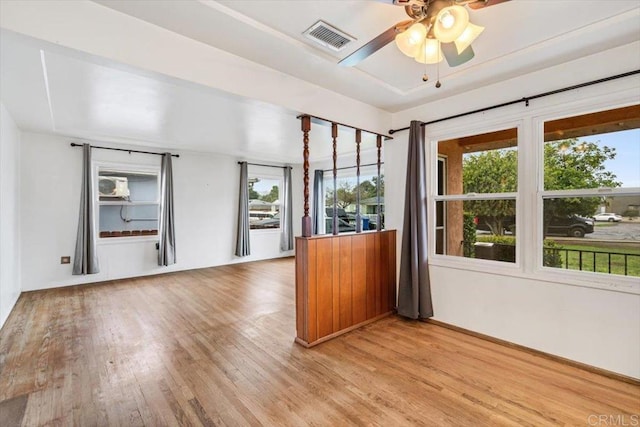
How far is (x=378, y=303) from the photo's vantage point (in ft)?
11.3

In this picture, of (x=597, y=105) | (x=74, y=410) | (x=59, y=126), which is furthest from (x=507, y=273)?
(x=59, y=126)

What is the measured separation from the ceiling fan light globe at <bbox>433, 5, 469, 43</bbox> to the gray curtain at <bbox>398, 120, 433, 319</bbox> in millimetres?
1905

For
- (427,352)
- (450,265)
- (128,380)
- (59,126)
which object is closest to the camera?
(128,380)

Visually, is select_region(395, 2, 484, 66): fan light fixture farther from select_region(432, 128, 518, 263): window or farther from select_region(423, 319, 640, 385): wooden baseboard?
select_region(423, 319, 640, 385): wooden baseboard

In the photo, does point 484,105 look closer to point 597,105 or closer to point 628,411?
point 597,105

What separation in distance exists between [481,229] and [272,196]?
5371 millimetres

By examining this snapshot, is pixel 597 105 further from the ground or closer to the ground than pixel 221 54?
closer to the ground

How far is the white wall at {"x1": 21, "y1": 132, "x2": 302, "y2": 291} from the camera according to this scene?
459cm

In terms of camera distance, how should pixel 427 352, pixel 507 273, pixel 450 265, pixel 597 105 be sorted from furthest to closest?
1. pixel 450 265
2. pixel 507 273
3. pixel 427 352
4. pixel 597 105

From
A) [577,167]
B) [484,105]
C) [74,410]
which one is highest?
[484,105]

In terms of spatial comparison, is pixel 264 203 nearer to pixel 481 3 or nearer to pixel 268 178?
pixel 268 178

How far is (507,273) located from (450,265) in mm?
565

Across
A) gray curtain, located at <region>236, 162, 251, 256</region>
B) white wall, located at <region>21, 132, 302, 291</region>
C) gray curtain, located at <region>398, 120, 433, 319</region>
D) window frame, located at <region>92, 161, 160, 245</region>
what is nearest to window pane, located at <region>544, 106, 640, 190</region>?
gray curtain, located at <region>398, 120, 433, 319</region>

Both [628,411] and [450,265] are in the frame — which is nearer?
[628,411]
